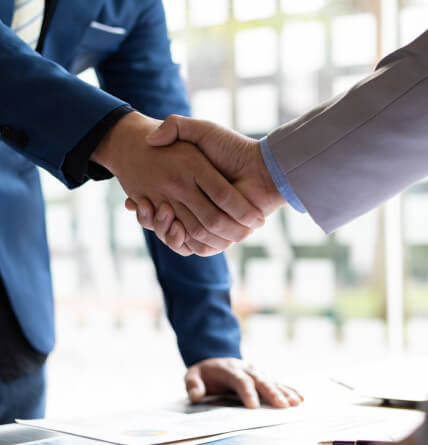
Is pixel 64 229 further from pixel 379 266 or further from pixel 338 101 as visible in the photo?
pixel 338 101

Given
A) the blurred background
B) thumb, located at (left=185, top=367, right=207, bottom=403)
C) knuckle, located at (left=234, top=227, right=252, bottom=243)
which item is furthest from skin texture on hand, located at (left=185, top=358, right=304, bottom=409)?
the blurred background

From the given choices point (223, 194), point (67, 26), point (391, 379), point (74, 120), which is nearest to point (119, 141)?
point (74, 120)

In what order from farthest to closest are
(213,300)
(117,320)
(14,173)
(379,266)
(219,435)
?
(117,320) < (379,266) < (213,300) < (14,173) < (219,435)

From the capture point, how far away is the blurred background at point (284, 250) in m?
3.62

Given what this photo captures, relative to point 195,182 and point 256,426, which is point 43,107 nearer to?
point 195,182

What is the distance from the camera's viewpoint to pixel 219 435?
2.37 feet

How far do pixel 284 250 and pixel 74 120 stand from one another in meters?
3.08

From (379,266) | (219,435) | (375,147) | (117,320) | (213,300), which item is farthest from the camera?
(117,320)

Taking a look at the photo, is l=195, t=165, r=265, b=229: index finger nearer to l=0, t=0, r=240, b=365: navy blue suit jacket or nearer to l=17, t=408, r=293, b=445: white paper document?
l=0, t=0, r=240, b=365: navy blue suit jacket

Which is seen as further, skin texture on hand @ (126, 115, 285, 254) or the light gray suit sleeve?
skin texture on hand @ (126, 115, 285, 254)

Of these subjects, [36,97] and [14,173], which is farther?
Answer: [14,173]

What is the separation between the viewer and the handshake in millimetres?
1069

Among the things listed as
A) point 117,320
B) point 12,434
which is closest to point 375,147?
point 12,434

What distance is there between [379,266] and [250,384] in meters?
2.87
